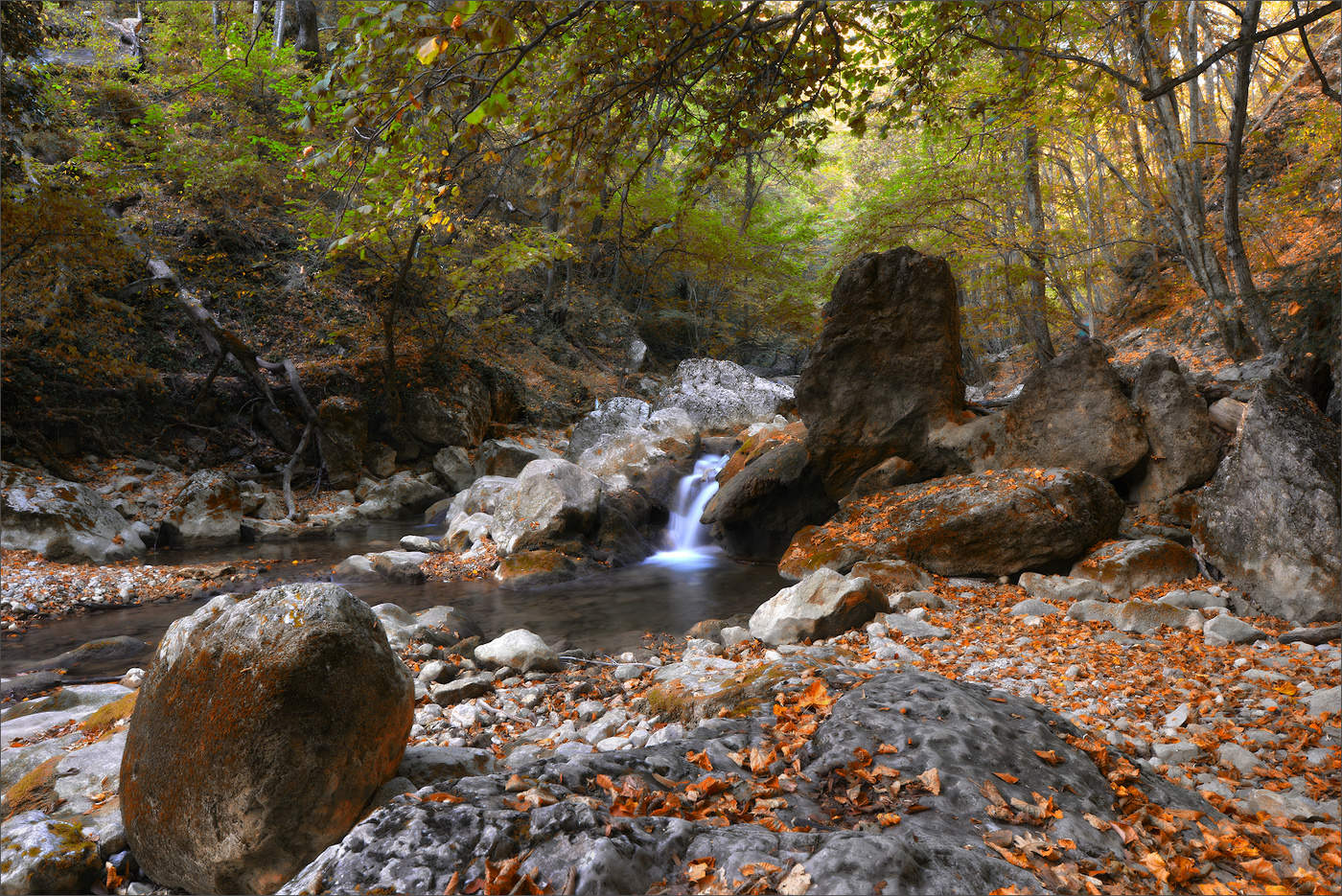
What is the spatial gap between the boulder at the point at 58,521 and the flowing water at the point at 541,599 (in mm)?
612

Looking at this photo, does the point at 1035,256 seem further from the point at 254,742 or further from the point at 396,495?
the point at 396,495

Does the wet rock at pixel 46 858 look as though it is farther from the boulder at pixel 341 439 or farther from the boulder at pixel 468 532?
the boulder at pixel 341 439

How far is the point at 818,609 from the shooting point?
19.2 ft

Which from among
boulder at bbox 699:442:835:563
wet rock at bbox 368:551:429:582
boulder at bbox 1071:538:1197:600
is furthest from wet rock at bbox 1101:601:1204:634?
wet rock at bbox 368:551:429:582

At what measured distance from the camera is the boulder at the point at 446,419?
15.4m

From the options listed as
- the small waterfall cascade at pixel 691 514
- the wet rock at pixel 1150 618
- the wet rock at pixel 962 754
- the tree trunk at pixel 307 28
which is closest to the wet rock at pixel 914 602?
the wet rock at pixel 1150 618

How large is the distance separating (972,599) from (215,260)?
17.6m

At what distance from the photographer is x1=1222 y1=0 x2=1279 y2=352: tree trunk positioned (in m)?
5.58

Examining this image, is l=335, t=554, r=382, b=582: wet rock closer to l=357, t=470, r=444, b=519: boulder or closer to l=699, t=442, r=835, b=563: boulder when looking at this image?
l=357, t=470, r=444, b=519: boulder

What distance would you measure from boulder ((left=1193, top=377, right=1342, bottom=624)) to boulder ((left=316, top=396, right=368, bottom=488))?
14.3 metres

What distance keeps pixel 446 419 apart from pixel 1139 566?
44.9 ft

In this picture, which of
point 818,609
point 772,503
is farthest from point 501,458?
point 818,609

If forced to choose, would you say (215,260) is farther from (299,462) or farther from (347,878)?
(347,878)

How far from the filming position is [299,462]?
45.0ft
